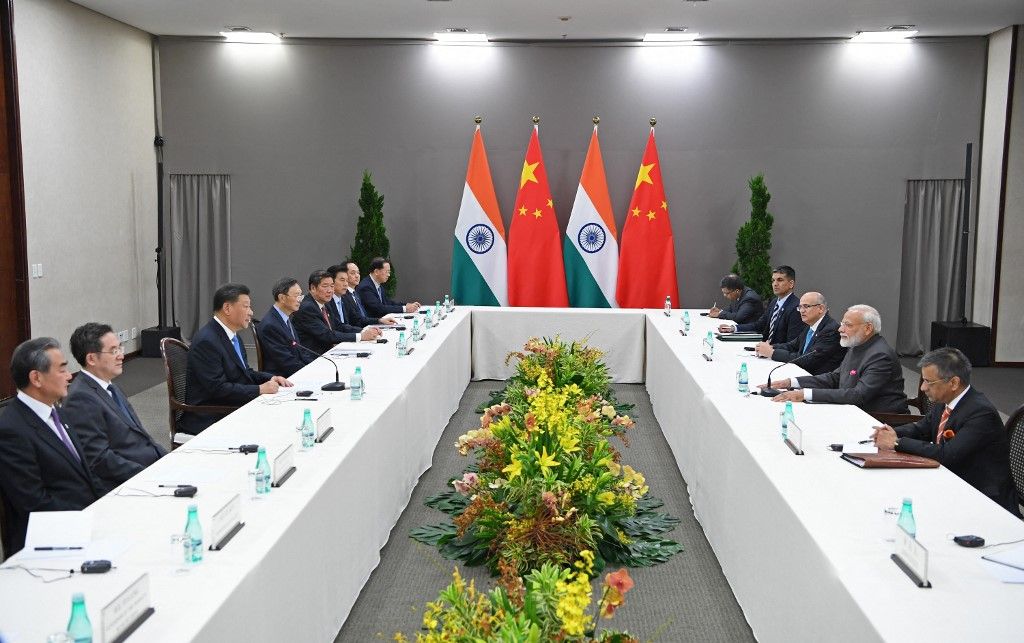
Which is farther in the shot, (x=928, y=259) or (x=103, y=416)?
(x=928, y=259)

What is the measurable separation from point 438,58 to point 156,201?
3261 mm

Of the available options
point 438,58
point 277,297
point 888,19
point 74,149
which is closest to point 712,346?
point 277,297

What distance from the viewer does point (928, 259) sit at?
32.7ft

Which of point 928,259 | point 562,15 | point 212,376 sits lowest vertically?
point 212,376

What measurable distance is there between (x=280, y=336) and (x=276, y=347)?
0.25 feet

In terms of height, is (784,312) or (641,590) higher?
(784,312)

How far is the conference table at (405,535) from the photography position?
94.6 inches

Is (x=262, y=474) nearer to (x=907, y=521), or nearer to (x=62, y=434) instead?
(x=62, y=434)

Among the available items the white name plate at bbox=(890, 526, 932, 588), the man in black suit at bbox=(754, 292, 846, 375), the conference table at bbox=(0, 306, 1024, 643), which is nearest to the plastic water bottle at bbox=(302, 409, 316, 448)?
the conference table at bbox=(0, 306, 1024, 643)

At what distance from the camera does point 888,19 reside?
8.77 m

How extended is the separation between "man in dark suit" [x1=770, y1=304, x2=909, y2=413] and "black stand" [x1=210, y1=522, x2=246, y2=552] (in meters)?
2.81

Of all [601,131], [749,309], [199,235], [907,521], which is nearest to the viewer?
[907,521]

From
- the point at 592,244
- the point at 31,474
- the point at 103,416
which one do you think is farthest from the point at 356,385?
the point at 592,244

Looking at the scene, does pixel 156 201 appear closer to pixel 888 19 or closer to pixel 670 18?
pixel 670 18
